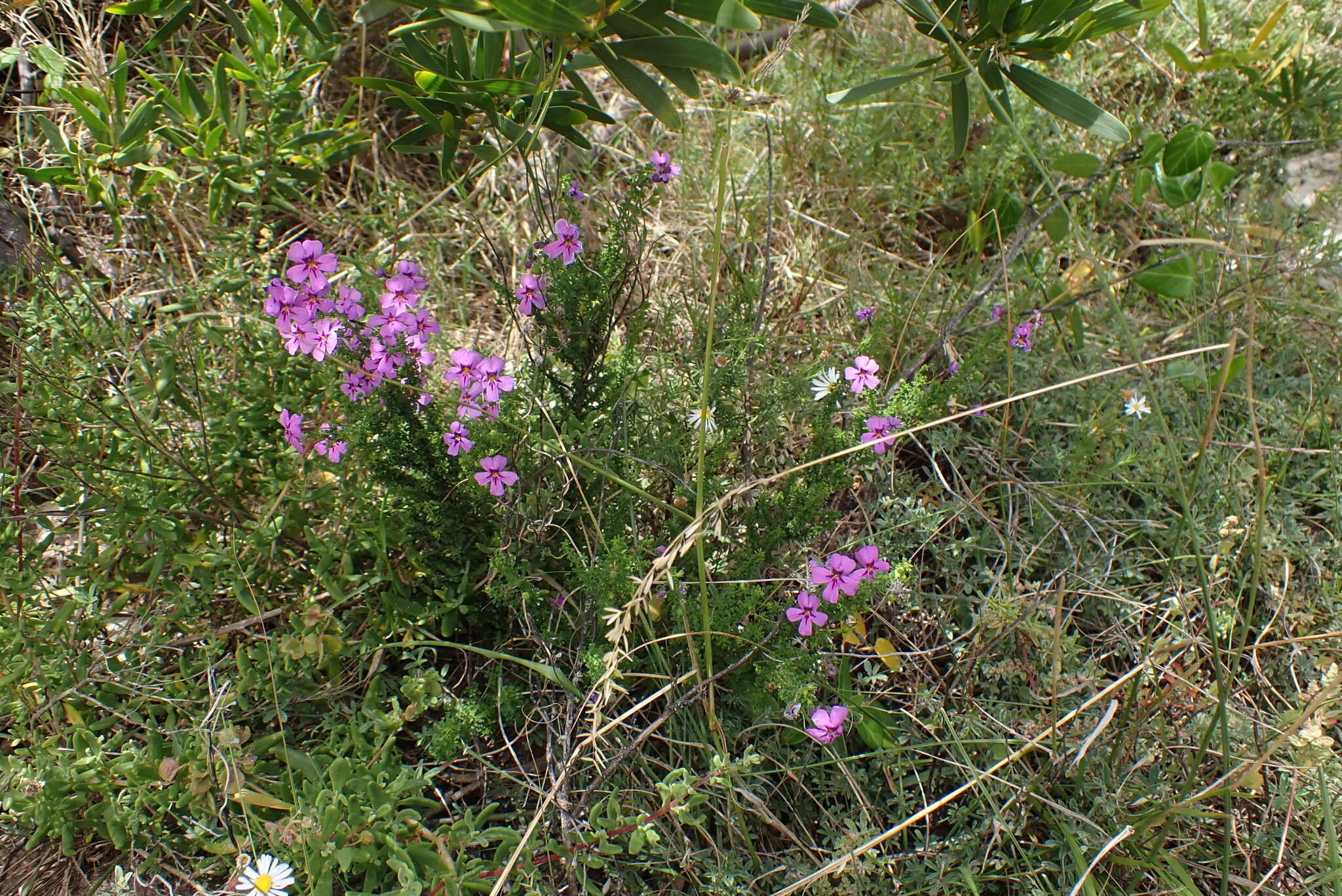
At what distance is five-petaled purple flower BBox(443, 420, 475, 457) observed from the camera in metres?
1.76

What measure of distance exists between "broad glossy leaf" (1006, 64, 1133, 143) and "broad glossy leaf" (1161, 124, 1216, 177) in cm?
51

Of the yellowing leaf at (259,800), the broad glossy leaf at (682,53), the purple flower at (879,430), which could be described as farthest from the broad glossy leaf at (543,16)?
the yellowing leaf at (259,800)

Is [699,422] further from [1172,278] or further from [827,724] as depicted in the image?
[1172,278]

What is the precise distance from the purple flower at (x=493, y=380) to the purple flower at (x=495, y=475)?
120 mm

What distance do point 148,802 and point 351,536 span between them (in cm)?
66

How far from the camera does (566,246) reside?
6.08ft

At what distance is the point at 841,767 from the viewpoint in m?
1.71

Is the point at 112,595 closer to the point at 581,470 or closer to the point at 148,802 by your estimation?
the point at 148,802

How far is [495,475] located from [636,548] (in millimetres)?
323

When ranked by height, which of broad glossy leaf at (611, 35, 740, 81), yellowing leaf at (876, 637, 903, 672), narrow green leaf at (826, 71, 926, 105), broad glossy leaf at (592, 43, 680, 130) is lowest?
yellowing leaf at (876, 637, 903, 672)

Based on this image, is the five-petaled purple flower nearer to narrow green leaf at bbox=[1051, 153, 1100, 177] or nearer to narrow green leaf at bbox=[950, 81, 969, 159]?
narrow green leaf at bbox=[950, 81, 969, 159]

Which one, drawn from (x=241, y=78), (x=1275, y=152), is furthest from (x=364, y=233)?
(x=1275, y=152)

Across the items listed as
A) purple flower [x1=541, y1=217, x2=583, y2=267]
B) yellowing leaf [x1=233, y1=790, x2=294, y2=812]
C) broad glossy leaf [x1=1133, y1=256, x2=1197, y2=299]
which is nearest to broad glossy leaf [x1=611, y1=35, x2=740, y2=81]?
purple flower [x1=541, y1=217, x2=583, y2=267]

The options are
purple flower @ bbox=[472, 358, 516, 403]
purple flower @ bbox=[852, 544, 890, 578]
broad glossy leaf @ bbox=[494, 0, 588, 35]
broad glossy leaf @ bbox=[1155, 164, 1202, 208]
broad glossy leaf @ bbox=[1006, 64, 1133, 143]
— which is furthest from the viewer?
broad glossy leaf @ bbox=[1155, 164, 1202, 208]
